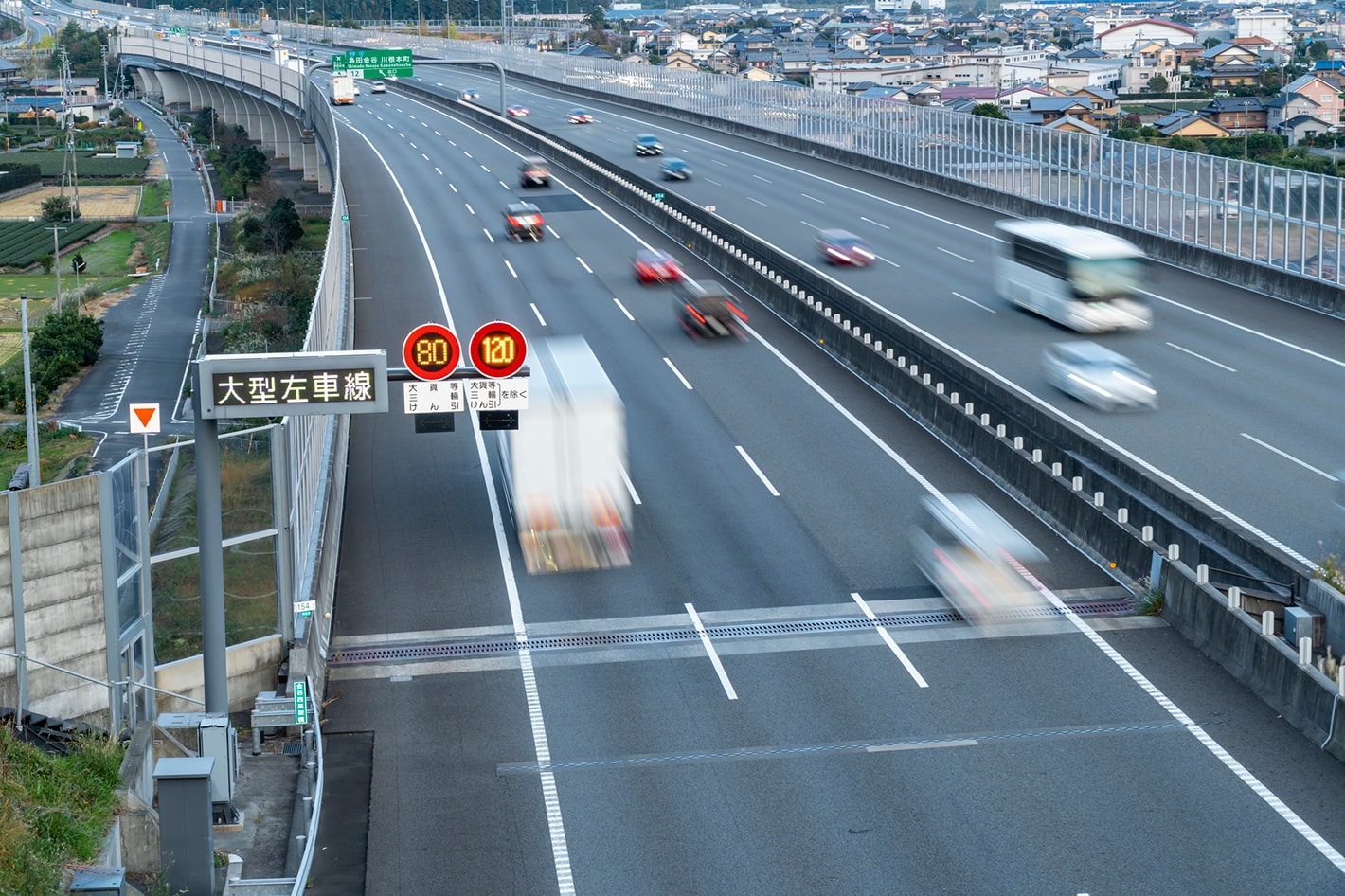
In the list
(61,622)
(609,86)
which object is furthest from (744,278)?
(609,86)

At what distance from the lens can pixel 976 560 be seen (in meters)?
23.7

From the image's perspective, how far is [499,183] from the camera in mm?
73938

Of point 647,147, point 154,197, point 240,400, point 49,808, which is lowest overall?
point 49,808

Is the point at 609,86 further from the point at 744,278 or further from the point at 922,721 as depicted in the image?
→ the point at 922,721

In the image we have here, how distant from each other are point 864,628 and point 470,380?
6.79 metres

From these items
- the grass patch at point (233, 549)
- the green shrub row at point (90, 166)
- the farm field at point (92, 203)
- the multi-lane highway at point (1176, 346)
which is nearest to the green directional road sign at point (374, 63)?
the multi-lane highway at point (1176, 346)

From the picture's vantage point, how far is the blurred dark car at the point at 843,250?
49.8 meters

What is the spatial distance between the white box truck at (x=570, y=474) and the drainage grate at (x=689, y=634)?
3.52m

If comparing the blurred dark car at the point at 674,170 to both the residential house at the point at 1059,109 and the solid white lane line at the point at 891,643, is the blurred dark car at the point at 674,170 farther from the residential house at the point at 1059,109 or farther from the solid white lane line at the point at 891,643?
the residential house at the point at 1059,109

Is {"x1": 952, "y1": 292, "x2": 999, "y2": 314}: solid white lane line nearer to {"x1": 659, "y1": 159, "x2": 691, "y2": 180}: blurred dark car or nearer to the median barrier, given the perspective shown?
the median barrier

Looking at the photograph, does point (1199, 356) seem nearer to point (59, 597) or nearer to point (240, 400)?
point (240, 400)

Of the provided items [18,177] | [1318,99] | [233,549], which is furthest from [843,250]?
[1318,99]

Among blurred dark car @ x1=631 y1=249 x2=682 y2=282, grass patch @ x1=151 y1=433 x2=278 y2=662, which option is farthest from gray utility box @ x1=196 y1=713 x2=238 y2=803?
blurred dark car @ x1=631 y1=249 x2=682 y2=282

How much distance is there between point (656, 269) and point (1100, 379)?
63.7 feet
